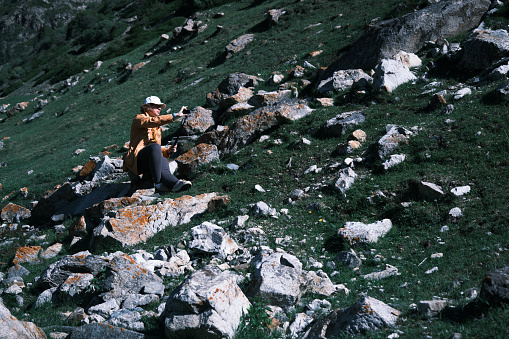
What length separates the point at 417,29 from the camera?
1295cm

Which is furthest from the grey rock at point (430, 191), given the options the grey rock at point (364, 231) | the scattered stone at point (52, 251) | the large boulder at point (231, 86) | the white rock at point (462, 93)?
the large boulder at point (231, 86)

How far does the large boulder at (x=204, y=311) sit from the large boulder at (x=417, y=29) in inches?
419

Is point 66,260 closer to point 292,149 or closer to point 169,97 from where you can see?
point 292,149

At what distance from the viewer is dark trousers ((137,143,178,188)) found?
927 cm

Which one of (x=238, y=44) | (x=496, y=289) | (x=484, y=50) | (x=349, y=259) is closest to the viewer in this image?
(x=496, y=289)

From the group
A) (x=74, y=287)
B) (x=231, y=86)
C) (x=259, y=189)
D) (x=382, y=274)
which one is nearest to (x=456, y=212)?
(x=382, y=274)

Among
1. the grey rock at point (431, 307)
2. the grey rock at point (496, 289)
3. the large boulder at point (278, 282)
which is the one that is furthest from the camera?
the large boulder at point (278, 282)

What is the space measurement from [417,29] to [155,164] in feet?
31.7

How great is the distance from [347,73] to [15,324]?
11.5 m

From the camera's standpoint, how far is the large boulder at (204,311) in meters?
4.15

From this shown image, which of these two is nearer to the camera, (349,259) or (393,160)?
(349,259)

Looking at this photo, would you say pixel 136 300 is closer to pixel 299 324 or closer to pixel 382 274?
pixel 299 324

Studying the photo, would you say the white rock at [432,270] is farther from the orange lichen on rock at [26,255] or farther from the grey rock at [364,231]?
the orange lichen on rock at [26,255]

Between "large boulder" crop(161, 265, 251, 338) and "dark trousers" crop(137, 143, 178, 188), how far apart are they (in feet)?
17.0
